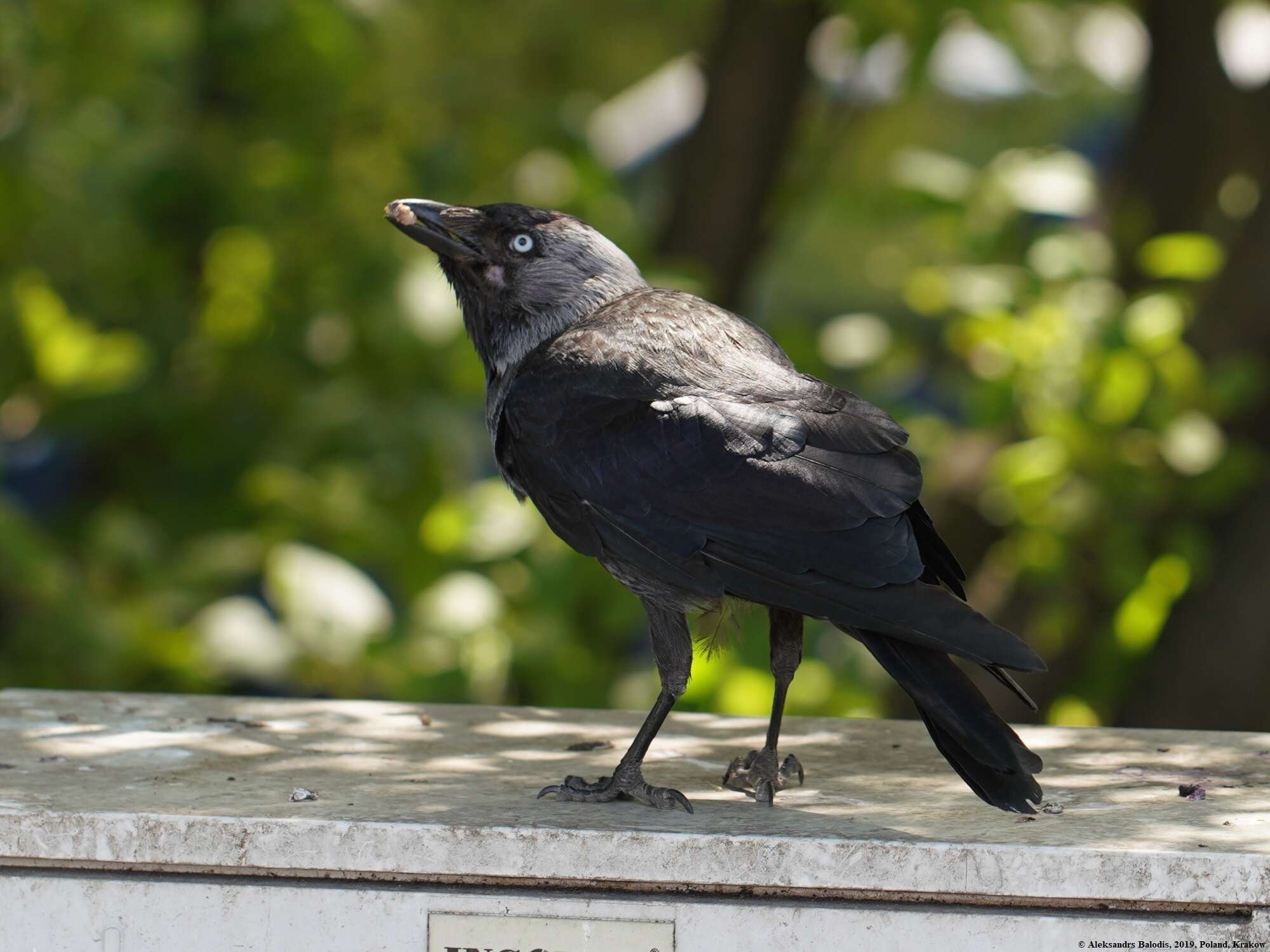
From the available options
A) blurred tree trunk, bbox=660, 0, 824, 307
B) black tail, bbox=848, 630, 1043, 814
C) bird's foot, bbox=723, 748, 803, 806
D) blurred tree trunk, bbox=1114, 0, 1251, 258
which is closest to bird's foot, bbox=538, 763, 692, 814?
bird's foot, bbox=723, 748, 803, 806

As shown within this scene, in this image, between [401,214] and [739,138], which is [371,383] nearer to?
[739,138]

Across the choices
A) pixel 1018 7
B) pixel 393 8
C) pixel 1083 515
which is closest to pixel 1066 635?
pixel 1083 515

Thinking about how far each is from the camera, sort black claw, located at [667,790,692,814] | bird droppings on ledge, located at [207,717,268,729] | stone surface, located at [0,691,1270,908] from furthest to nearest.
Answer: bird droppings on ledge, located at [207,717,268,729] → black claw, located at [667,790,692,814] → stone surface, located at [0,691,1270,908]

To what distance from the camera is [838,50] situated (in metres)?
6.83

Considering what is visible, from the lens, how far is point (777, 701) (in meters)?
3.31

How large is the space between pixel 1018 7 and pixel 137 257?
12.6 ft

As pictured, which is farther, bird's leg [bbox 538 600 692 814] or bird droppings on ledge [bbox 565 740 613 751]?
bird droppings on ledge [bbox 565 740 613 751]

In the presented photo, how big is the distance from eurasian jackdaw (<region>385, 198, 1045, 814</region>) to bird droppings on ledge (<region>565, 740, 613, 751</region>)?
0.45 metres

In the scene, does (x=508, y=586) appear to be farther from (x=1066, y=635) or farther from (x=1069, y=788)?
(x=1069, y=788)

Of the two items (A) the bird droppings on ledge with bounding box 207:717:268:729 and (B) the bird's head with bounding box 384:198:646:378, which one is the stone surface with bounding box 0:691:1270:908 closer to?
(A) the bird droppings on ledge with bounding box 207:717:268:729

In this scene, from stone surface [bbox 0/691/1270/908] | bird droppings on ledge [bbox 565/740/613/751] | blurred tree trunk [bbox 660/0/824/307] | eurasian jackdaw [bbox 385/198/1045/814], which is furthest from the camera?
blurred tree trunk [bbox 660/0/824/307]

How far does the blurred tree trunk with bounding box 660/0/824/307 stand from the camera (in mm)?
6531

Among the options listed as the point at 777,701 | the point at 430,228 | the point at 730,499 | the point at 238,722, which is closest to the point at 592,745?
the point at 777,701

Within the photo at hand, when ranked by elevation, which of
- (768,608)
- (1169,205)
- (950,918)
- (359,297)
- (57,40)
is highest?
(57,40)
